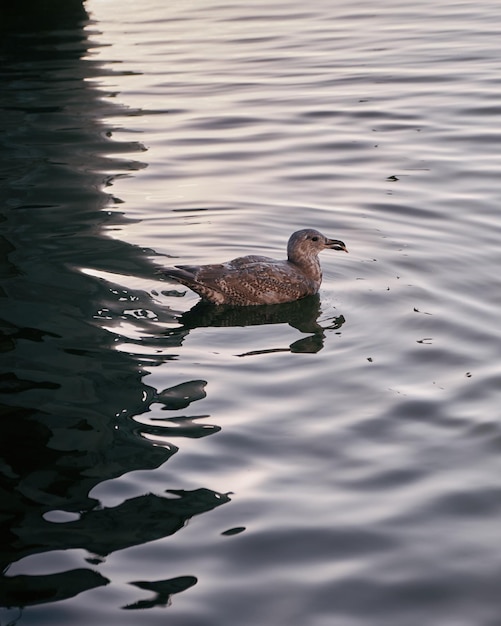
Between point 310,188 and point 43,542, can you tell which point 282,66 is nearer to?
point 310,188

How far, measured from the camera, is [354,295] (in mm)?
10766

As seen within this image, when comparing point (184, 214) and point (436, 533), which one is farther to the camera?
point (184, 214)

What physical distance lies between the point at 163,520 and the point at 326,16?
761 inches

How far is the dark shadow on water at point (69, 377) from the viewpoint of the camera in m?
6.73

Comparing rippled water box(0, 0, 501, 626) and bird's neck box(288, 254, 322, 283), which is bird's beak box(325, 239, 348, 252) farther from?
rippled water box(0, 0, 501, 626)

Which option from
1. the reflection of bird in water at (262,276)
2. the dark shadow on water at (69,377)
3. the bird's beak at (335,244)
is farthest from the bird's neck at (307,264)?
the dark shadow on water at (69,377)

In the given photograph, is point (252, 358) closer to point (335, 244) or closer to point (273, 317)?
point (273, 317)

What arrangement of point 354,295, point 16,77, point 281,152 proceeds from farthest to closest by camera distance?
point 16,77, point 281,152, point 354,295

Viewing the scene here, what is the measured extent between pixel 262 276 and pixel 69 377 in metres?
2.35

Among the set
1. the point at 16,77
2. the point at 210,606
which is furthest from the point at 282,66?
the point at 210,606

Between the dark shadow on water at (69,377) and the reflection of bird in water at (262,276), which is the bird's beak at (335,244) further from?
the dark shadow on water at (69,377)

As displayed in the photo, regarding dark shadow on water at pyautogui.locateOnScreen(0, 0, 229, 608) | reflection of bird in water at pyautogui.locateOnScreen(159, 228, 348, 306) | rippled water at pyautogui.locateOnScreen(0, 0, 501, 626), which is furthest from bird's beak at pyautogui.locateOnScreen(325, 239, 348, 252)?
dark shadow on water at pyautogui.locateOnScreen(0, 0, 229, 608)

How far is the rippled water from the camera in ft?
20.5

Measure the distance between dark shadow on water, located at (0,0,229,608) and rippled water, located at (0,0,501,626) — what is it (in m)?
0.02
